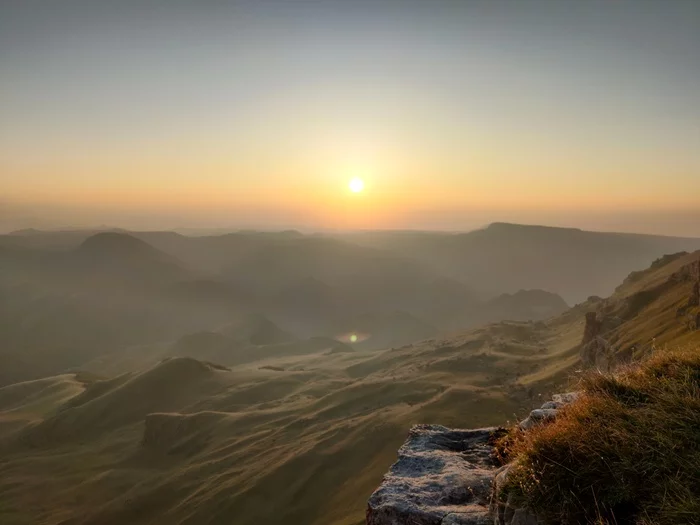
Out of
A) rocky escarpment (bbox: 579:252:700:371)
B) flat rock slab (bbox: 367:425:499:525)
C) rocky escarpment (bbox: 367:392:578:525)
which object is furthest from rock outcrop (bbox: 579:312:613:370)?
flat rock slab (bbox: 367:425:499:525)

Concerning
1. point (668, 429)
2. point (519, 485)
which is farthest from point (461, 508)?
point (668, 429)

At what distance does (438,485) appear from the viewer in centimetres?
695

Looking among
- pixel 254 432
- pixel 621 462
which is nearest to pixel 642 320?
pixel 621 462

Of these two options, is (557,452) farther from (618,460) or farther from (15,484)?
(15,484)

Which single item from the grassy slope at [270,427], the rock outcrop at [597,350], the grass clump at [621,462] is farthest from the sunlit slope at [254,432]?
the grass clump at [621,462]

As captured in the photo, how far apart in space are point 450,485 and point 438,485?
0.63 ft

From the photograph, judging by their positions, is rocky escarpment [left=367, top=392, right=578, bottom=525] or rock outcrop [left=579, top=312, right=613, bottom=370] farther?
rock outcrop [left=579, top=312, right=613, bottom=370]

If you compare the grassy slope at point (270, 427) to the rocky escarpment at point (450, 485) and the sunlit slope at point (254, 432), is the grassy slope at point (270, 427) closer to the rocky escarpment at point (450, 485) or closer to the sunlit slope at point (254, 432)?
the sunlit slope at point (254, 432)

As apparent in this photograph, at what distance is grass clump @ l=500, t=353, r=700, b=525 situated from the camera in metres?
4.66

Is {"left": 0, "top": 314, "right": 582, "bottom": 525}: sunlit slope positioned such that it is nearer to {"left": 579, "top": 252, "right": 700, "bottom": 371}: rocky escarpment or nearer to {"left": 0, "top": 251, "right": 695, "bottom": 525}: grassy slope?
{"left": 0, "top": 251, "right": 695, "bottom": 525}: grassy slope

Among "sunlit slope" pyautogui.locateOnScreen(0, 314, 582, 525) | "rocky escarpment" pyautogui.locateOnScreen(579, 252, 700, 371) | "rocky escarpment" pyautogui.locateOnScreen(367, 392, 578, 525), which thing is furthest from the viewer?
"sunlit slope" pyautogui.locateOnScreen(0, 314, 582, 525)

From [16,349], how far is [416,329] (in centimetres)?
15350

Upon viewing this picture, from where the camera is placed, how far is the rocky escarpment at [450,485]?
19.4 ft

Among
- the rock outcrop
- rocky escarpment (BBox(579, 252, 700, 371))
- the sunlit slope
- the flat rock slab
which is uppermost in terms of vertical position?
the flat rock slab
